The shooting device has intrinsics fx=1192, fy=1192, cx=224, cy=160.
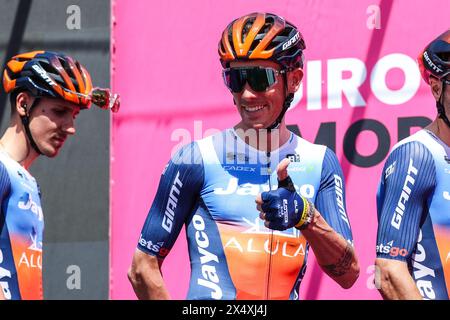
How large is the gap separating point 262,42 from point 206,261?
1.32 meters

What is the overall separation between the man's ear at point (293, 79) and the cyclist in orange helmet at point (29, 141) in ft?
4.22

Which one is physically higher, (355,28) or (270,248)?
(355,28)

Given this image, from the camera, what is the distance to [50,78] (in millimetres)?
7395

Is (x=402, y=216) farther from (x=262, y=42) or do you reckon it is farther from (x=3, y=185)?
(x=3, y=185)

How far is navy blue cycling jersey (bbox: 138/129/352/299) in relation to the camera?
678 centimetres

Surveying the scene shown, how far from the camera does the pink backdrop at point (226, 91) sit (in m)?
9.38

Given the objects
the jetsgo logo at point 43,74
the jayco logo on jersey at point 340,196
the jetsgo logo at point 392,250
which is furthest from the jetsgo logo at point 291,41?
the jetsgo logo at point 43,74

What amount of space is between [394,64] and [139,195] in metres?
2.59

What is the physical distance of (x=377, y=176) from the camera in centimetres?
946

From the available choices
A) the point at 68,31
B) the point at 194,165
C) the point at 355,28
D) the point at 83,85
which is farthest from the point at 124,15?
the point at 194,165

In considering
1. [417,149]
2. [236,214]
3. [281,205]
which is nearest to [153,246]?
[236,214]

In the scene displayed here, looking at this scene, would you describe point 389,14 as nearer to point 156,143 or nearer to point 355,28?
point 355,28
